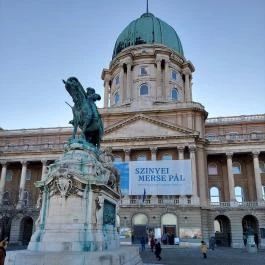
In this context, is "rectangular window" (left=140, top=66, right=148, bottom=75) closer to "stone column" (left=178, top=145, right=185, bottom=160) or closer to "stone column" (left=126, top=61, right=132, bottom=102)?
"stone column" (left=126, top=61, right=132, bottom=102)

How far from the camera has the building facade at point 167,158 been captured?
3596 cm

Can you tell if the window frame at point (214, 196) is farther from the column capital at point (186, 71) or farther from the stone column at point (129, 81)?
the column capital at point (186, 71)

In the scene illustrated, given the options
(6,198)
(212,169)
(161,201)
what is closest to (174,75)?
(212,169)

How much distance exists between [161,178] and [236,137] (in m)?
13.4

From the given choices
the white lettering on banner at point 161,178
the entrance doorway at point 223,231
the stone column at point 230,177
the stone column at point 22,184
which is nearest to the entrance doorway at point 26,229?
the stone column at point 22,184

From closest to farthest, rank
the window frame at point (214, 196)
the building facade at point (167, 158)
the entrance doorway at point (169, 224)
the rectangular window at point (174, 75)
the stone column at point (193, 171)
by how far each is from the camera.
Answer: the entrance doorway at point (169, 224) → the building facade at point (167, 158) → the stone column at point (193, 171) → the window frame at point (214, 196) → the rectangular window at point (174, 75)

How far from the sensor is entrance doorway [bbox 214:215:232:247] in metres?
38.8

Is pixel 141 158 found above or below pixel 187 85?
below

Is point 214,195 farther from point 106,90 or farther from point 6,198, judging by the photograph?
point 6,198

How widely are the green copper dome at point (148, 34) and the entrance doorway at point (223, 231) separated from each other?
106 feet

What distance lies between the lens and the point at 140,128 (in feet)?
133

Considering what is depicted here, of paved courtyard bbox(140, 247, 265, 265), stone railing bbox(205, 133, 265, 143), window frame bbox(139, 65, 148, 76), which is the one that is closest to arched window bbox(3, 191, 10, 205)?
paved courtyard bbox(140, 247, 265, 265)

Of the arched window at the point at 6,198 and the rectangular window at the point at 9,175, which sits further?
the rectangular window at the point at 9,175

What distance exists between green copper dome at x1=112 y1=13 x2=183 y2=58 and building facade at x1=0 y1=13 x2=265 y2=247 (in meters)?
3.57
